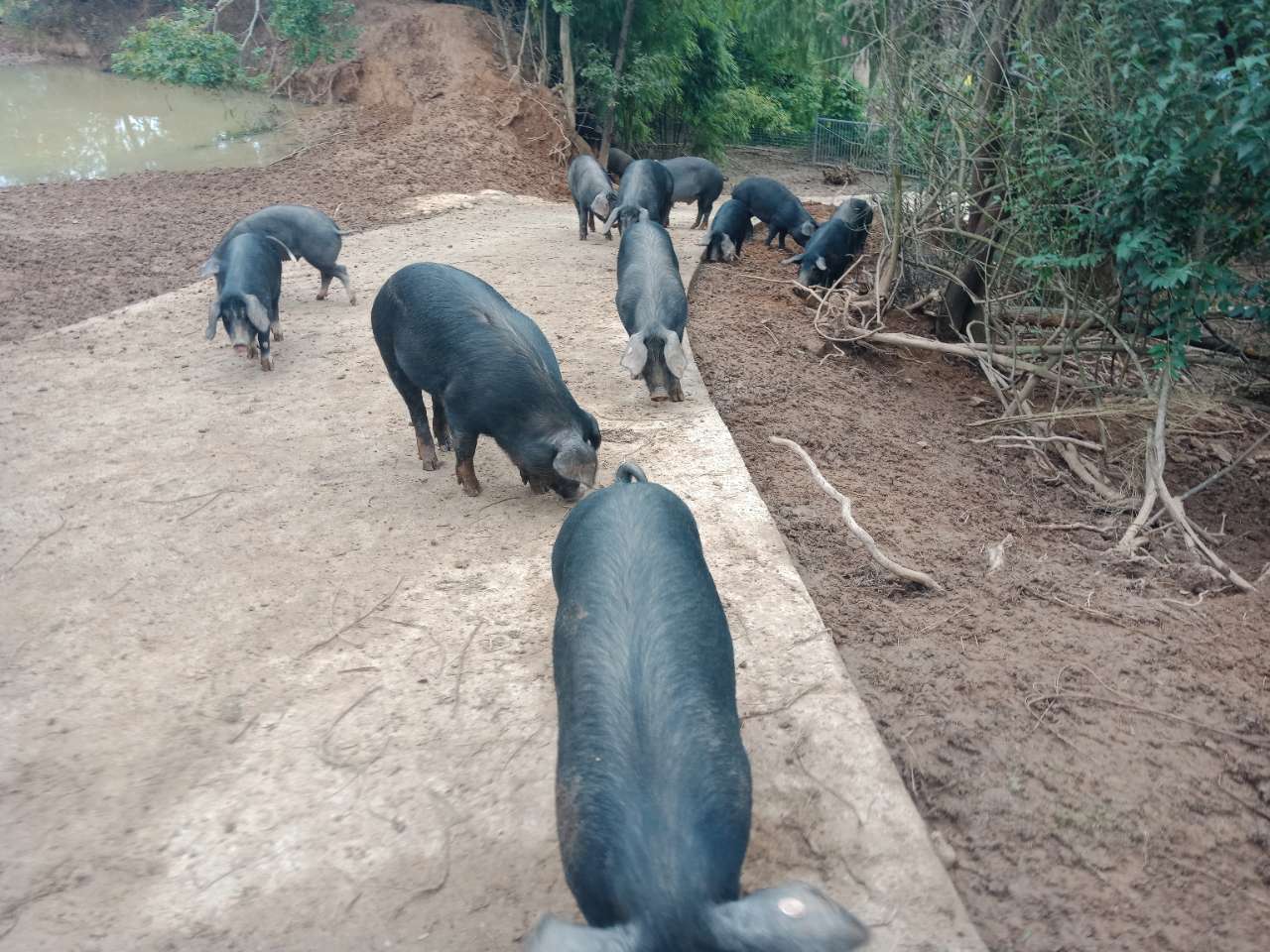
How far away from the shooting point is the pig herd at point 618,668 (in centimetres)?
191

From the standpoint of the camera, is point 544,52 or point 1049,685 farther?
point 544,52

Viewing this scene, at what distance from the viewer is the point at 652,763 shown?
2.23 m

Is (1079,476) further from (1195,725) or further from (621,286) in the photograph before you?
(621,286)

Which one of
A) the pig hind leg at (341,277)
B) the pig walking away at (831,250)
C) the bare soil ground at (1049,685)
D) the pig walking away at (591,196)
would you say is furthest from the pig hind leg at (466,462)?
the pig walking away at (591,196)

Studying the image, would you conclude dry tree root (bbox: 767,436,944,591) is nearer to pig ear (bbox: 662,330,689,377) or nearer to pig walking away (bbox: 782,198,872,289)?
pig ear (bbox: 662,330,689,377)

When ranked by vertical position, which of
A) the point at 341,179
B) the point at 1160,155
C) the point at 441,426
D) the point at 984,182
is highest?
the point at 1160,155

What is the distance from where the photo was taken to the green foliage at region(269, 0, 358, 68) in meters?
14.5

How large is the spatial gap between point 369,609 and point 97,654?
3.55 ft

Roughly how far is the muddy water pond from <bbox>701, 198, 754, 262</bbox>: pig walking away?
848cm

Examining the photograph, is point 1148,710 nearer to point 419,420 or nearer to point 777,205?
point 419,420

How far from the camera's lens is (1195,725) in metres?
3.26

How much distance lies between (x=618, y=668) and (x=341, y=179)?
1307cm

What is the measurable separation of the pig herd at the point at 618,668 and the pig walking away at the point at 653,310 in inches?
48.2

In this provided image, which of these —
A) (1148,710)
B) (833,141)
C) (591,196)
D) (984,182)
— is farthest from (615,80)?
(1148,710)
